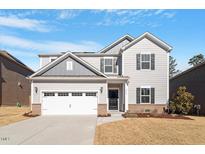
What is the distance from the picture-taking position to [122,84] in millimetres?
27375

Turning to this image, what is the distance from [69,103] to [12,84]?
15.3 m

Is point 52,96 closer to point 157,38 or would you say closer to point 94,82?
point 94,82

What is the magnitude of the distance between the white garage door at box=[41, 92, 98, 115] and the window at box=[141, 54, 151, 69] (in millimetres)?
5313

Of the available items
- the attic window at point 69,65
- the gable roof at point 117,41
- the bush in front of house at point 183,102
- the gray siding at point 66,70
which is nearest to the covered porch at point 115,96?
the gray siding at point 66,70

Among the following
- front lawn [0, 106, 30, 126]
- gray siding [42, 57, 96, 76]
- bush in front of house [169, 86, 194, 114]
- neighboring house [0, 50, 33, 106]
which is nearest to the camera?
front lawn [0, 106, 30, 126]

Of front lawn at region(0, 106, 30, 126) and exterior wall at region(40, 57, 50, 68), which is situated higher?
exterior wall at region(40, 57, 50, 68)

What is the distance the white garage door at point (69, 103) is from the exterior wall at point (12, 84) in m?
12.0

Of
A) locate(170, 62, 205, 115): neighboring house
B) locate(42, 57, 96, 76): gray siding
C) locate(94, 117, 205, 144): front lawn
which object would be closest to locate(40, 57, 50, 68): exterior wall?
locate(42, 57, 96, 76): gray siding

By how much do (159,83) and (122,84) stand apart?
334 centimetres

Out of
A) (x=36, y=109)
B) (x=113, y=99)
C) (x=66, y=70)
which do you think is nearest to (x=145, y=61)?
(x=113, y=99)

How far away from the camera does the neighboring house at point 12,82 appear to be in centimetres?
3525

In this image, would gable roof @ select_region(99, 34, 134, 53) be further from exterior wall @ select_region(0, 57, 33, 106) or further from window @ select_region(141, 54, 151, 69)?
exterior wall @ select_region(0, 57, 33, 106)

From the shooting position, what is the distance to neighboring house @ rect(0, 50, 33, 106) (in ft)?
116
